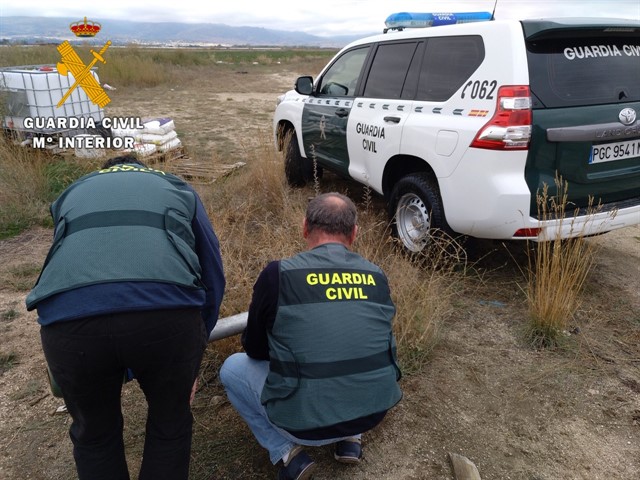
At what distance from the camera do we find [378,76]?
4375mm

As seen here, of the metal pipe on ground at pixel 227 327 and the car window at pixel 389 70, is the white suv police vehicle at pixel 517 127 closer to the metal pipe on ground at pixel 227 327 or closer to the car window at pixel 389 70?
the car window at pixel 389 70

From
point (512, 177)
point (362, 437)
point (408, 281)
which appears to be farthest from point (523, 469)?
point (512, 177)

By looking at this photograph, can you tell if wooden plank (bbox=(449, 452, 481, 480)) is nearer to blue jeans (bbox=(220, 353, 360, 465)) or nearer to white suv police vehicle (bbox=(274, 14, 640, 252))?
blue jeans (bbox=(220, 353, 360, 465))

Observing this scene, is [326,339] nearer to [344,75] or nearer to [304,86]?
[344,75]

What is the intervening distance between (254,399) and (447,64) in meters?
2.73

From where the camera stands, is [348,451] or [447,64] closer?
[348,451]

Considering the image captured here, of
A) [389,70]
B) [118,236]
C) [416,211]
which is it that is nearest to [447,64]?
[389,70]

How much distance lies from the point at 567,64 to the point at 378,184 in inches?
64.9

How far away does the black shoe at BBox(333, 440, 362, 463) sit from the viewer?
7.02 feet

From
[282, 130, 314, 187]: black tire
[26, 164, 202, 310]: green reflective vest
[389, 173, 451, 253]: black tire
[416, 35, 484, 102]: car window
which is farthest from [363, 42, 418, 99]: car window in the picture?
[26, 164, 202, 310]: green reflective vest

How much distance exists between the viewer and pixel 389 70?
425 cm

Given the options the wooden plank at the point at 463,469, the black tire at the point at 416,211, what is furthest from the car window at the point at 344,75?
the wooden plank at the point at 463,469

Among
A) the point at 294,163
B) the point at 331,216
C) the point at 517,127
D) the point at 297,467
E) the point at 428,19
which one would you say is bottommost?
the point at 297,467

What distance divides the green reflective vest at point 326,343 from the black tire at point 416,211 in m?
1.73
